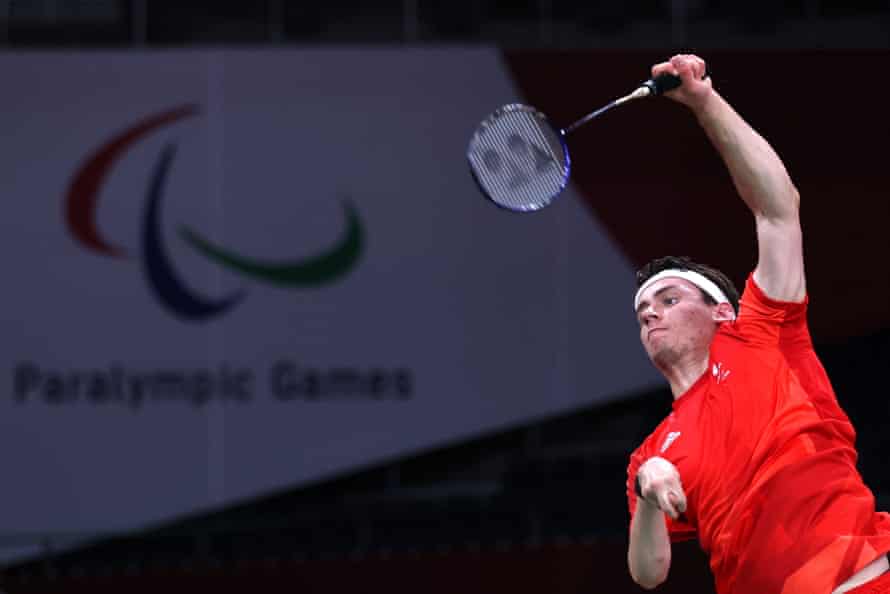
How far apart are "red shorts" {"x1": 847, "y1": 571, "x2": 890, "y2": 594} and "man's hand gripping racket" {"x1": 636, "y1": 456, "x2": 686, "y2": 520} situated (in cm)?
59

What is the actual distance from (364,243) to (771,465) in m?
5.53

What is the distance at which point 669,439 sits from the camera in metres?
3.75

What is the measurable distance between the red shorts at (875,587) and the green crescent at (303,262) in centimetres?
562

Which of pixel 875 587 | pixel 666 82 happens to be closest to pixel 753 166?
pixel 666 82

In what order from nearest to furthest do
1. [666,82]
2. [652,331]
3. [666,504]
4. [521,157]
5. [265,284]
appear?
[666,504] → [666,82] → [652,331] → [521,157] → [265,284]

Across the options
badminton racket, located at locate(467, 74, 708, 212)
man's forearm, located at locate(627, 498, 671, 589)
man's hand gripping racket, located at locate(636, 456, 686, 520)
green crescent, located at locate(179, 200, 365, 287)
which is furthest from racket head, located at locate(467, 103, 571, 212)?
green crescent, located at locate(179, 200, 365, 287)

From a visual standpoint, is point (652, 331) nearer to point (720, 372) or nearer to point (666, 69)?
point (720, 372)

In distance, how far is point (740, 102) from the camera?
8922mm

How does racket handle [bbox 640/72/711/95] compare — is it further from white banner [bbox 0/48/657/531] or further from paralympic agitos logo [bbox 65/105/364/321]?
paralympic agitos logo [bbox 65/105/364/321]

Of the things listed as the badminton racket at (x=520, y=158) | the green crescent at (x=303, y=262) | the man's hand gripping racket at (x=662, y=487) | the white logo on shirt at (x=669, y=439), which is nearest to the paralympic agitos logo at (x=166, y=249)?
the green crescent at (x=303, y=262)

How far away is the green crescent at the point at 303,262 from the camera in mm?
8930

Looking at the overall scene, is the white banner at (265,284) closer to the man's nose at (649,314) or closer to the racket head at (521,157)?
the racket head at (521,157)

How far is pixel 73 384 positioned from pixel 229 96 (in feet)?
5.79

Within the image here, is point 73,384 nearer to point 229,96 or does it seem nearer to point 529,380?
point 229,96
